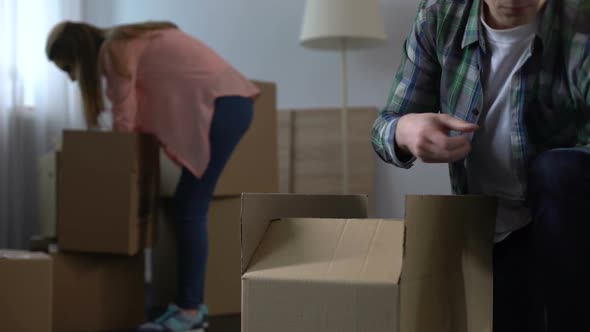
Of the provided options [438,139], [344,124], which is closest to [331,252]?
[438,139]

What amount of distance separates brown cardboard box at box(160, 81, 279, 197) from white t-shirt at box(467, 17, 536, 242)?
1420 millimetres

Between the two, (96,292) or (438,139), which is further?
(96,292)

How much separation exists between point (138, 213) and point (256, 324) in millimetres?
1358

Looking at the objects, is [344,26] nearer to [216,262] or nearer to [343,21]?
[343,21]

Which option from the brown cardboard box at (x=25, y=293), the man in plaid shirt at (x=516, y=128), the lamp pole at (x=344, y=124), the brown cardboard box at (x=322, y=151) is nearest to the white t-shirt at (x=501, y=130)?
the man in plaid shirt at (x=516, y=128)

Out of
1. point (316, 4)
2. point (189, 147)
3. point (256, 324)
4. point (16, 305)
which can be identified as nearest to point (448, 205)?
point (256, 324)

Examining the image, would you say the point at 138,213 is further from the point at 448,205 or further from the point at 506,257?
the point at 448,205

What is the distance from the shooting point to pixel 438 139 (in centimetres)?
74

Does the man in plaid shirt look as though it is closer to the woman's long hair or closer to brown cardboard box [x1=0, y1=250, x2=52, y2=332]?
brown cardboard box [x1=0, y1=250, x2=52, y2=332]

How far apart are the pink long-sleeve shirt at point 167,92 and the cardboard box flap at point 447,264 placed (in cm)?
122

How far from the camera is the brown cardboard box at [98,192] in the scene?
1.92m

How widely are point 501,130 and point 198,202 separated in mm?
1237

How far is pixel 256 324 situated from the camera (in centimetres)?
69

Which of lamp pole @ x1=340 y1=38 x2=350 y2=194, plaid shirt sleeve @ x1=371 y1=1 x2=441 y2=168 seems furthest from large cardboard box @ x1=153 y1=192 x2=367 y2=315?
plaid shirt sleeve @ x1=371 y1=1 x2=441 y2=168
